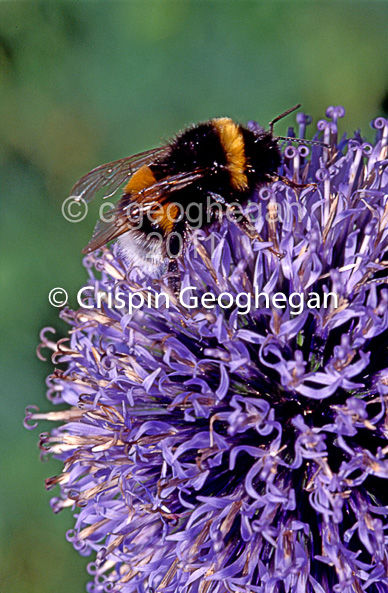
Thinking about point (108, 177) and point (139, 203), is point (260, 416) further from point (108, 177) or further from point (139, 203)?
point (108, 177)

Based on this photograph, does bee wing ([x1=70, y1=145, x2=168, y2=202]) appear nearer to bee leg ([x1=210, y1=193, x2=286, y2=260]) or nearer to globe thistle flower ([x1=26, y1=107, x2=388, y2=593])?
globe thistle flower ([x1=26, y1=107, x2=388, y2=593])

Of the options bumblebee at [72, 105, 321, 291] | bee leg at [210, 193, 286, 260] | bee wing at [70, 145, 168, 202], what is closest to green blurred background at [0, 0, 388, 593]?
bee wing at [70, 145, 168, 202]

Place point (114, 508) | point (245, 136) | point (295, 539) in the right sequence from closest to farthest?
point (295, 539) < point (245, 136) < point (114, 508)

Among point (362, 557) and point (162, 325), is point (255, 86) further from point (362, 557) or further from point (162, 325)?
point (362, 557)

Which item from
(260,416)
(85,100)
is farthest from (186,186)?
(85,100)

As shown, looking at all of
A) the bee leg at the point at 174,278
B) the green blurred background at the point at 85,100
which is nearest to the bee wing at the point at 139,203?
the bee leg at the point at 174,278

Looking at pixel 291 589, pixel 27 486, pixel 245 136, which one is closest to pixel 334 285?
pixel 245 136
